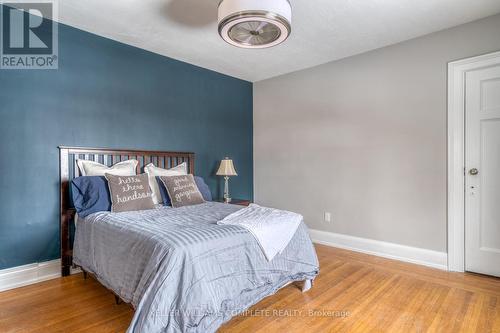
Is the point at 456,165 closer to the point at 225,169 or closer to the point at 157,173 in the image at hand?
the point at 225,169

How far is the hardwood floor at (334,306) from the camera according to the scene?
1934 mm

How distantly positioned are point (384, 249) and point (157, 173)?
113 inches

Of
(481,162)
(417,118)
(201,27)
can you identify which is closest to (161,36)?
(201,27)

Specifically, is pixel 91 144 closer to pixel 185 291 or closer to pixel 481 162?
pixel 185 291

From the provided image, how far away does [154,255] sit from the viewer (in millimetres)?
1692

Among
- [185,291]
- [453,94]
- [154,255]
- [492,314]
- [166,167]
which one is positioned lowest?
[492,314]

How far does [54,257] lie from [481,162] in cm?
436

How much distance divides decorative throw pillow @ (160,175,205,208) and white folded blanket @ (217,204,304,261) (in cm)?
82

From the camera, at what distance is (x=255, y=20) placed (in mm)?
1945

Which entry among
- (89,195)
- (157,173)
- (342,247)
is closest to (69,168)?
(89,195)

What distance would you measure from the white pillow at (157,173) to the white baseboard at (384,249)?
2065mm

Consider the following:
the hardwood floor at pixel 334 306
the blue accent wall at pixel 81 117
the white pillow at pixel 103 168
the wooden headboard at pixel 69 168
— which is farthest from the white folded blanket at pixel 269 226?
the blue accent wall at pixel 81 117

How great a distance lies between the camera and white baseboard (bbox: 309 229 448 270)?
9.92 feet

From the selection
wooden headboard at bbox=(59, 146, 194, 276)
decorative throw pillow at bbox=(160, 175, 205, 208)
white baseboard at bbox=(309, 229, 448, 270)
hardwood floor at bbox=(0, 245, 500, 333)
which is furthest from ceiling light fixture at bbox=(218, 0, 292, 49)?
white baseboard at bbox=(309, 229, 448, 270)
